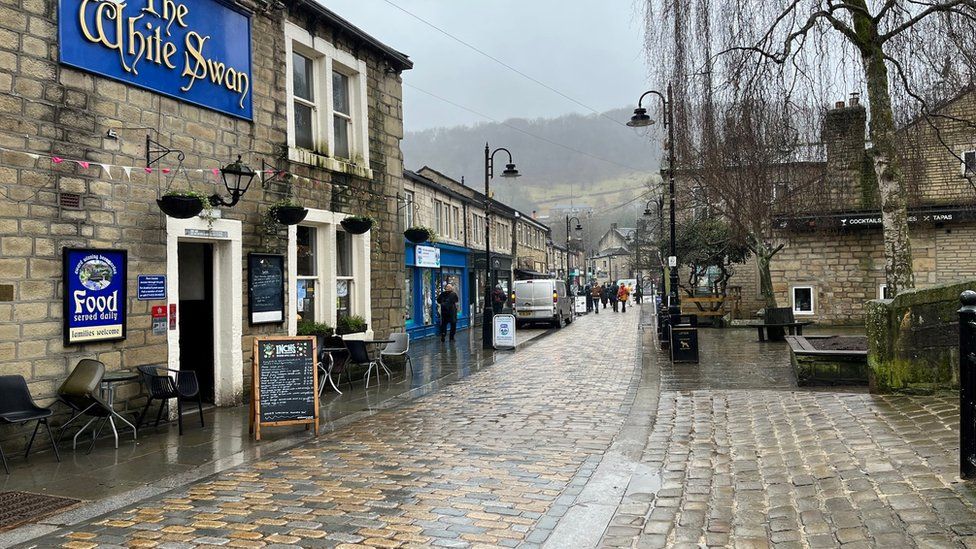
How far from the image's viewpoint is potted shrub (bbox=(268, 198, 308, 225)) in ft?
34.4

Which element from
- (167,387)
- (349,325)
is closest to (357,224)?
(349,325)

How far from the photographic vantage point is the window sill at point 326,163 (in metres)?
11.4

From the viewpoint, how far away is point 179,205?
8.38 meters

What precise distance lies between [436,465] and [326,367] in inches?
208

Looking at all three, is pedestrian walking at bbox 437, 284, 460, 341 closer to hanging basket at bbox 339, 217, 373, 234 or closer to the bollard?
hanging basket at bbox 339, 217, 373, 234

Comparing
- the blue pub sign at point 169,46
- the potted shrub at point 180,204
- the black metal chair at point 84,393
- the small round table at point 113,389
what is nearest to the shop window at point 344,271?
the blue pub sign at point 169,46

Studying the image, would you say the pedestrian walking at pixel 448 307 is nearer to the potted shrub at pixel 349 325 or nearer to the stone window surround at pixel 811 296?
the potted shrub at pixel 349 325

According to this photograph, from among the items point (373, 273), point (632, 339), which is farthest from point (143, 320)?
point (632, 339)

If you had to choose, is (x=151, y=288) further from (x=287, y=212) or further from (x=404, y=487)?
(x=404, y=487)

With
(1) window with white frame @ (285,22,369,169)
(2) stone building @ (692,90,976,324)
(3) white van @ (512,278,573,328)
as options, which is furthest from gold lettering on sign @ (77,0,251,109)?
(3) white van @ (512,278,573,328)

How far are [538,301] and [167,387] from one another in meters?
19.9

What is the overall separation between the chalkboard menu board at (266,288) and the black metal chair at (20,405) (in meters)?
3.70

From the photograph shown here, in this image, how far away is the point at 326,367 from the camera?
37.0 ft

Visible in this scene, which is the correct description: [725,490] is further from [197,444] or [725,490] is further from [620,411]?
[197,444]
